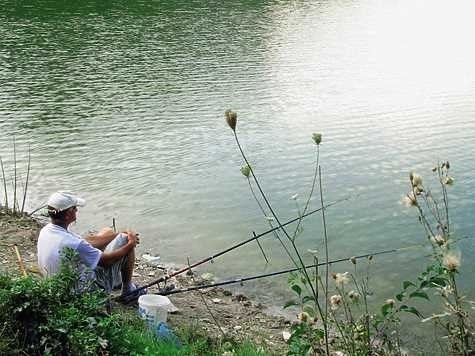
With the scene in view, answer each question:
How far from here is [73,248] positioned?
540 centimetres

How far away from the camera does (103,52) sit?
23469 millimetres

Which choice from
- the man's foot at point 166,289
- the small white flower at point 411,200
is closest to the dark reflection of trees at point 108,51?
the man's foot at point 166,289

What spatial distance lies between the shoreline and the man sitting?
0.41m

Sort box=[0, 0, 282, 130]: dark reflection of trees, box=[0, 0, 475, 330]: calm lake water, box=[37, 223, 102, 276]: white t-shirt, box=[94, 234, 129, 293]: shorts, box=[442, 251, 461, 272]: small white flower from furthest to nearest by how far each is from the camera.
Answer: box=[0, 0, 282, 130]: dark reflection of trees → box=[0, 0, 475, 330]: calm lake water → box=[94, 234, 129, 293]: shorts → box=[37, 223, 102, 276]: white t-shirt → box=[442, 251, 461, 272]: small white flower

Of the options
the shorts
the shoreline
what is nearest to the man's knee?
the shorts

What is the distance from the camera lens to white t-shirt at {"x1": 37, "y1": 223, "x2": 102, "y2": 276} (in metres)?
5.44

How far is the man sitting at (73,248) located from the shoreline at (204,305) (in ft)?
1.36

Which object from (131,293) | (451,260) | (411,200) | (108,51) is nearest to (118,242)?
(131,293)

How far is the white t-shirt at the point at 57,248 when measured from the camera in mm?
5438

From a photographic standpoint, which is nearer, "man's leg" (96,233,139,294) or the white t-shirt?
the white t-shirt

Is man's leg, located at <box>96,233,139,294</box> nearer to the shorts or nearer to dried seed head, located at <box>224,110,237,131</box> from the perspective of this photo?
the shorts

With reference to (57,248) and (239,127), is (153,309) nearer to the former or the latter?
(57,248)

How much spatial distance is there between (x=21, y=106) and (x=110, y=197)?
6.97 m

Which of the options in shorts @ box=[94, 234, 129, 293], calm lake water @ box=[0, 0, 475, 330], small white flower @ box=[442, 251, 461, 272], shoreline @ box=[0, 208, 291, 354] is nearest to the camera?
small white flower @ box=[442, 251, 461, 272]
